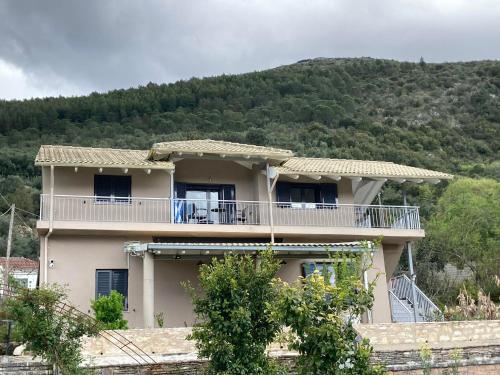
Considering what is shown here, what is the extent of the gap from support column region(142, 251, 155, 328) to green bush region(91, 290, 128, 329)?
916mm

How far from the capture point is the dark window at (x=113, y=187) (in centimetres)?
2423

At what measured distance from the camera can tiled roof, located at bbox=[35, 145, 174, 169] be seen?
22.8 meters

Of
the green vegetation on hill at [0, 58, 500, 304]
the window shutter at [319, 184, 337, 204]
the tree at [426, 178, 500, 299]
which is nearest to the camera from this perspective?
the window shutter at [319, 184, 337, 204]

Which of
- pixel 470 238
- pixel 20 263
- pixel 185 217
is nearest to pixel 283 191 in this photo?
pixel 185 217

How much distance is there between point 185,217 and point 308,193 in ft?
→ 17.4

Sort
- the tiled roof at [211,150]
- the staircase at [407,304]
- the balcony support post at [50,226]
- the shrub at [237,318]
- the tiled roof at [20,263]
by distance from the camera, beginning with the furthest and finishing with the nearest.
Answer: the tiled roof at [20,263] < the staircase at [407,304] < the tiled roof at [211,150] < the balcony support post at [50,226] < the shrub at [237,318]

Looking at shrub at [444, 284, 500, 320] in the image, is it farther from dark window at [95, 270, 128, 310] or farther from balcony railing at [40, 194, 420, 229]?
dark window at [95, 270, 128, 310]

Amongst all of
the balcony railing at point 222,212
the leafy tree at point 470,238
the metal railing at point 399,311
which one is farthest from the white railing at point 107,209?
the leafy tree at point 470,238

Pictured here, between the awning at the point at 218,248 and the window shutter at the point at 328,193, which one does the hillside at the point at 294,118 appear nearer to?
the window shutter at the point at 328,193

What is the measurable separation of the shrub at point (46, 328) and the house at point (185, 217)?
273 inches

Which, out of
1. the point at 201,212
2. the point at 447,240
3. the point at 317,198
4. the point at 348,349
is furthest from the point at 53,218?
the point at 447,240

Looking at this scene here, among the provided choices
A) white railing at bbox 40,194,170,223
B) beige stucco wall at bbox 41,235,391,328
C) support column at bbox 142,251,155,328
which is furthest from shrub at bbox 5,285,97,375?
white railing at bbox 40,194,170,223

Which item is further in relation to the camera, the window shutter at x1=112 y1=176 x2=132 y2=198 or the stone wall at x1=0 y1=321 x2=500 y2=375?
the window shutter at x1=112 y1=176 x2=132 y2=198

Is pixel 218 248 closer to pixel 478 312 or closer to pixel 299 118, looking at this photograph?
pixel 478 312
